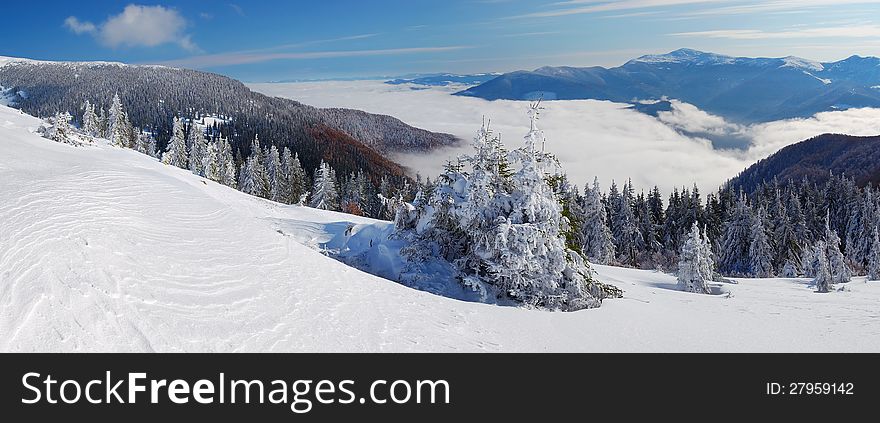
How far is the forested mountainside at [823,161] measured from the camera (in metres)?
143

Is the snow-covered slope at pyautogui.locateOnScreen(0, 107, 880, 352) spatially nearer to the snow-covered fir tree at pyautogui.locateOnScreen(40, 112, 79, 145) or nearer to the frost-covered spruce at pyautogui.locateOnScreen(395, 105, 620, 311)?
the frost-covered spruce at pyautogui.locateOnScreen(395, 105, 620, 311)

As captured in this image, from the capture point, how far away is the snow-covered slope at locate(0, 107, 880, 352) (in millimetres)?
7406

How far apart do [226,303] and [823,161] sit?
210m

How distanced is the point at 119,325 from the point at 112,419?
1.95 m

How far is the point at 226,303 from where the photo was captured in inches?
362

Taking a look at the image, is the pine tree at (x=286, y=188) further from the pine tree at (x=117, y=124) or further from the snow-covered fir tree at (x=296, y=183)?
the pine tree at (x=117, y=124)

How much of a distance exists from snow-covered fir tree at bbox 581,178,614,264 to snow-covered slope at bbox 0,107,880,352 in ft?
131

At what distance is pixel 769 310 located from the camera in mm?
15641

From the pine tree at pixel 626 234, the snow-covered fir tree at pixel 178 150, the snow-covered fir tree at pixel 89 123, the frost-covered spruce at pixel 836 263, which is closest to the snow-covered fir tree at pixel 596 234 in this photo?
the pine tree at pixel 626 234

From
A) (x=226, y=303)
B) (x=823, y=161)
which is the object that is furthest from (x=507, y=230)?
(x=823, y=161)

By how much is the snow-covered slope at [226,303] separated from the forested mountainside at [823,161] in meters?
142

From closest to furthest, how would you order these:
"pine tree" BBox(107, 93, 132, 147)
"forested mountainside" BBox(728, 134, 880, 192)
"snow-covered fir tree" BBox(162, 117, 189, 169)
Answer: "pine tree" BBox(107, 93, 132, 147) < "snow-covered fir tree" BBox(162, 117, 189, 169) < "forested mountainside" BBox(728, 134, 880, 192)

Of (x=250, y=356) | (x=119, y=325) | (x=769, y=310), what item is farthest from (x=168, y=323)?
(x=769, y=310)

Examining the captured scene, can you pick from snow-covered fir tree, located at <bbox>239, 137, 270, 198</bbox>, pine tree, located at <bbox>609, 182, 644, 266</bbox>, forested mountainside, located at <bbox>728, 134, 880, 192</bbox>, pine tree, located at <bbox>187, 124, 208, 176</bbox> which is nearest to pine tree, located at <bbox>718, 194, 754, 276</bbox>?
pine tree, located at <bbox>609, 182, 644, 266</bbox>
